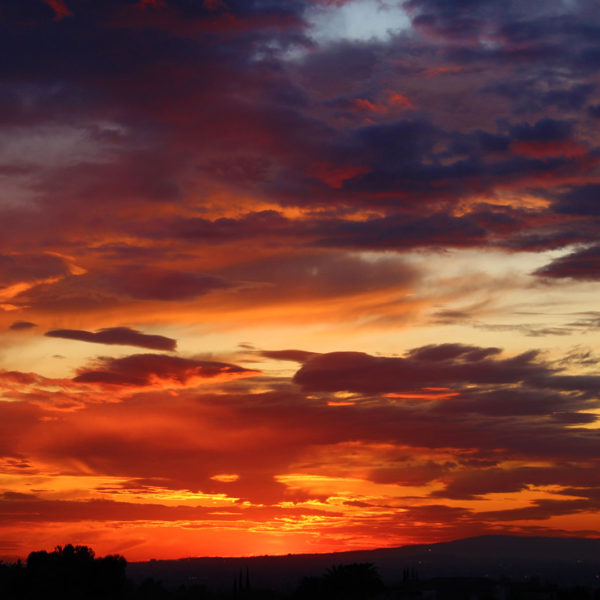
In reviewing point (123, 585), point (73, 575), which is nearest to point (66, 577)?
point (73, 575)

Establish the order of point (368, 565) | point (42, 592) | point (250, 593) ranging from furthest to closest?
1. point (250, 593)
2. point (368, 565)
3. point (42, 592)

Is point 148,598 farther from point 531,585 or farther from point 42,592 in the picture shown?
point 531,585

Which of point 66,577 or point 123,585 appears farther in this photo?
point 123,585

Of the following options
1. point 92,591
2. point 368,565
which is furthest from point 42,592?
point 368,565

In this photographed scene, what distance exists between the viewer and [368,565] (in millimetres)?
129625

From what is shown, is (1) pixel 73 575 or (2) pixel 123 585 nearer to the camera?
(1) pixel 73 575

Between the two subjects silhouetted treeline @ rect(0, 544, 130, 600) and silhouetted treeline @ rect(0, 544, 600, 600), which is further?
silhouetted treeline @ rect(0, 544, 130, 600)

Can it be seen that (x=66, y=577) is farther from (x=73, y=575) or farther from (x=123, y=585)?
(x=123, y=585)

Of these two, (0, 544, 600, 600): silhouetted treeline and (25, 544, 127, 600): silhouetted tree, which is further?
(25, 544, 127, 600): silhouetted tree

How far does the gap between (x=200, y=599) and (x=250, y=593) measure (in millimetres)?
14840

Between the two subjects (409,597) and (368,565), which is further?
(368,565)

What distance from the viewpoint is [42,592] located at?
117 m

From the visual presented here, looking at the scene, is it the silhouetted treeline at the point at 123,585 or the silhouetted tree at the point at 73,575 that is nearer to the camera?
the silhouetted treeline at the point at 123,585

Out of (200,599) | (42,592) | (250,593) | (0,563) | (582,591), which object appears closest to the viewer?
(582,591)
